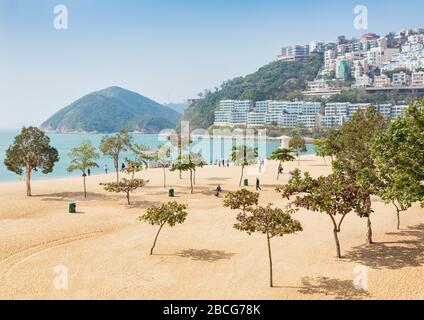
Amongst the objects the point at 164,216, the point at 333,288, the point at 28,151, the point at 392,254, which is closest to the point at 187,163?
the point at 28,151

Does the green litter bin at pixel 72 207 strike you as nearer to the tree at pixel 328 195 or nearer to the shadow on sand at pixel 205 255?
the shadow on sand at pixel 205 255

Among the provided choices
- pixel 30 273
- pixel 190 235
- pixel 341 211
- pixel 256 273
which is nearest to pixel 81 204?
pixel 190 235

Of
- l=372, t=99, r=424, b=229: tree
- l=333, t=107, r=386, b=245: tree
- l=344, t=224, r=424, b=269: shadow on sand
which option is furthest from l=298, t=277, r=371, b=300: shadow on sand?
l=372, t=99, r=424, b=229: tree

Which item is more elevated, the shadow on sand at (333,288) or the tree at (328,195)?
the tree at (328,195)

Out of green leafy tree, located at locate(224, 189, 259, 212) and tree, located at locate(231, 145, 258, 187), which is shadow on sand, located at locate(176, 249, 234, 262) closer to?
green leafy tree, located at locate(224, 189, 259, 212)

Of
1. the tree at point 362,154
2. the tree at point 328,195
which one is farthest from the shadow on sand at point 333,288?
the tree at point 362,154

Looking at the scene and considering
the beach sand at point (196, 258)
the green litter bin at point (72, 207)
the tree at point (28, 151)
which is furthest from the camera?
the tree at point (28, 151)
